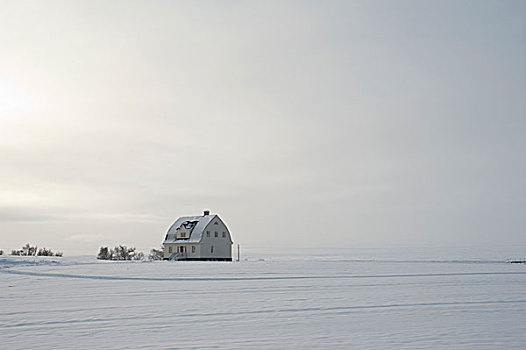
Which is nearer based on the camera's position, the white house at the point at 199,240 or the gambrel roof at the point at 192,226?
the white house at the point at 199,240

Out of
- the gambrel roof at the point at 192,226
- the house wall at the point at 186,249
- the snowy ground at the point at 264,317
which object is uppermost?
the gambrel roof at the point at 192,226

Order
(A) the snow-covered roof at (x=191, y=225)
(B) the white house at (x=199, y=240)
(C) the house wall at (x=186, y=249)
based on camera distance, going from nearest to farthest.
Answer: (C) the house wall at (x=186, y=249)
(B) the white house at (x=199, y=240)
(A) the snow-covered roof at (x=191, y=225)

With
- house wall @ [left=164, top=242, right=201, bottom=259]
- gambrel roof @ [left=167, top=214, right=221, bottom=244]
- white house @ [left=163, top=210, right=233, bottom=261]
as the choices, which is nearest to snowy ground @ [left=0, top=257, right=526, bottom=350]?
house wall @ [left=164, top=242, right=201, bottom=259]

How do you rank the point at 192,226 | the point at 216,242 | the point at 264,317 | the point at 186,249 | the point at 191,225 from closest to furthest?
1. the point at 264,317
2. the point at 186,249
3. the point at 216,242
4. the point at 192,226
5. the point at 191,225

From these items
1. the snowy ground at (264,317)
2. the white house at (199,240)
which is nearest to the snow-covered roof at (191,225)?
the white house at (199,240)

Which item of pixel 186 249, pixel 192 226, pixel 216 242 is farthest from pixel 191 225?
pixel 216 242

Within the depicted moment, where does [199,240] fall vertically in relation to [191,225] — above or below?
below

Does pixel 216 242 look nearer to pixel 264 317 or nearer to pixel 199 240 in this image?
pixel 199 240

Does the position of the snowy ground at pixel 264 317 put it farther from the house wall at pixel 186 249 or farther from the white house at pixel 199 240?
the white house at pixel 199 240

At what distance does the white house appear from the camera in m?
62.0

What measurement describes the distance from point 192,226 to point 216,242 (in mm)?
3803

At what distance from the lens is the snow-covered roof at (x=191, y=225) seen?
6234 centimetres

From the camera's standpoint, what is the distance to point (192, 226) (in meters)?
64.2

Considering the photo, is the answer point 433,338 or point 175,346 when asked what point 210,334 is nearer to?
point 175,346
